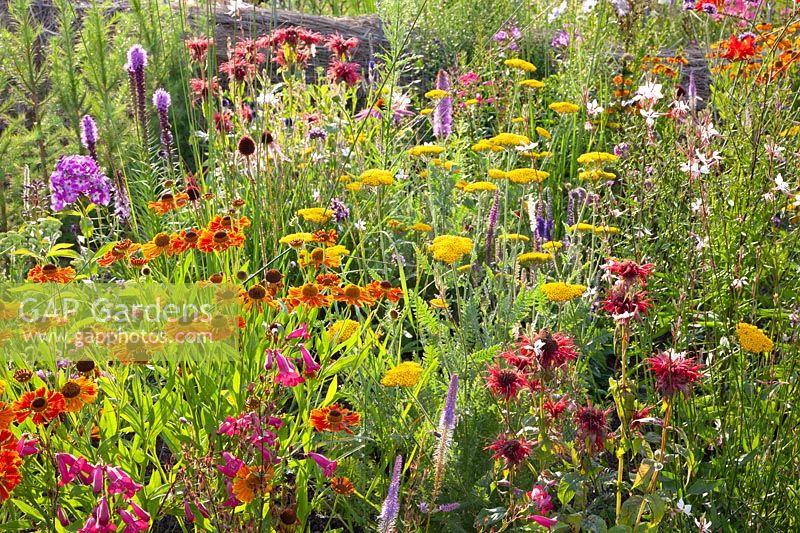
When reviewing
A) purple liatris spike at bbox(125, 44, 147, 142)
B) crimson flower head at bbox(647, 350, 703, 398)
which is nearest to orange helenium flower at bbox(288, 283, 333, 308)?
crimson flower head at bbox(647, 350, 703, 398)

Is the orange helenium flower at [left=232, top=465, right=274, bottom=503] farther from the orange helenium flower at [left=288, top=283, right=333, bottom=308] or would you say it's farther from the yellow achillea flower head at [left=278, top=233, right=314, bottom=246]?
the yellow achillea flower head at [left=278, top=233, right=314, bottom=246]

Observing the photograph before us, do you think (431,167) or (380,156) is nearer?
(431,167)

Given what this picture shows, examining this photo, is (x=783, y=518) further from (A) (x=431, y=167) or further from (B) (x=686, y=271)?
(A) (x=431, y=167)

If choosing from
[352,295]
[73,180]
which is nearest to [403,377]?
[352,295]

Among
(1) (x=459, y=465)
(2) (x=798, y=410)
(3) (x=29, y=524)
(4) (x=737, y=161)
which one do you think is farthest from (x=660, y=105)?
(3) (x=29, y=524)

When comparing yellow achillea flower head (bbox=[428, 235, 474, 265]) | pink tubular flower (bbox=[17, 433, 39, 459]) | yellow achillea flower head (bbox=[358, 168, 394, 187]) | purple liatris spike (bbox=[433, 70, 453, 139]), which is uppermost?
purple liatris spike (bbox=[433, 70, 453, 139])

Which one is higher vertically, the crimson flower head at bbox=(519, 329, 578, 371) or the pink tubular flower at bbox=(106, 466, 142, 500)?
the crimson flower head at bbox=(519, 329, 578, 371)

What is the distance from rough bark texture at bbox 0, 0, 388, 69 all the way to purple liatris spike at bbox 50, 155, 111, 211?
2.86m

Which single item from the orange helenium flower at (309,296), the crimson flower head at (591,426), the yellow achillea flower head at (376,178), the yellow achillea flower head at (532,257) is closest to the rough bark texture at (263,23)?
the yellow achillea flower head at (376,178)

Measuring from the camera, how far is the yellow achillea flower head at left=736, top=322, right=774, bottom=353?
1.97 metres

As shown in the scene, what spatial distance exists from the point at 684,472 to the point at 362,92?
4119 mm

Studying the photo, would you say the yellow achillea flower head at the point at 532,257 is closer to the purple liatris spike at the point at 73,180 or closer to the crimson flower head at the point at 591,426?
the crimson flower head at the point at 591,426

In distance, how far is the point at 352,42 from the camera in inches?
149

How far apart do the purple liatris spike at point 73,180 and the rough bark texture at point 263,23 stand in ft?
9.38
